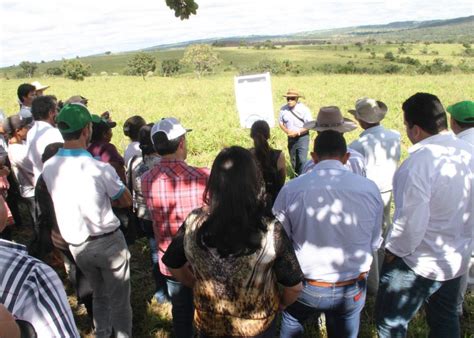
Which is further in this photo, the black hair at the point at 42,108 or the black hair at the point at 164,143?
the black hair at the point at 42,108

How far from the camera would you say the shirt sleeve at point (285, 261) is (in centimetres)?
194

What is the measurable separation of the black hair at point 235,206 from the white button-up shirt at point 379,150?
8.31 ft

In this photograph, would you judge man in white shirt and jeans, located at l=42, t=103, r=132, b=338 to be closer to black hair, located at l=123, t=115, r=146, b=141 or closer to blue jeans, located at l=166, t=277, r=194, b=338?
blue jeans, located at l=166, t=277, r=194, b=338

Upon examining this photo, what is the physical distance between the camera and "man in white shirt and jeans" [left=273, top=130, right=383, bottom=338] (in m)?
2.44

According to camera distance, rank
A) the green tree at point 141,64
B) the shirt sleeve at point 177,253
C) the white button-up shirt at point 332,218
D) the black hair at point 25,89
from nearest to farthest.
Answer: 1. the shirt sleeve at point 177,253
2. the white button-up shirt at point 332,218
3. the black hair at point 25,89
4. the green tree at point 141,64

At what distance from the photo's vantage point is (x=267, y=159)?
171 inches

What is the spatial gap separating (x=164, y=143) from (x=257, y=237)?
4.20ft

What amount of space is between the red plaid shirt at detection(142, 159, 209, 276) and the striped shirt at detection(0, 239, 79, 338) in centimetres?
145

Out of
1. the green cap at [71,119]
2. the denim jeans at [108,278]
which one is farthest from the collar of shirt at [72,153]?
the denim jeans at [108,278]

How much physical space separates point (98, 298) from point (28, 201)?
8.12 feet

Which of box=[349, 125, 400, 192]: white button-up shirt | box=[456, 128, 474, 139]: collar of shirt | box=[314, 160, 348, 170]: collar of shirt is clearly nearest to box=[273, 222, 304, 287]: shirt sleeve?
box=[314, 160, 348, 170]: collar of shirt

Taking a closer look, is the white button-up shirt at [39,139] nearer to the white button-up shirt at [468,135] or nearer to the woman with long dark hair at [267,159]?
the woman with long dark hair at [267,159]

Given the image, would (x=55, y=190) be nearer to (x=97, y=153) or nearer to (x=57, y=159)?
(x=57, y=159)

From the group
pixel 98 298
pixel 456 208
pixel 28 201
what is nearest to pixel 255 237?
pixel 456 208
